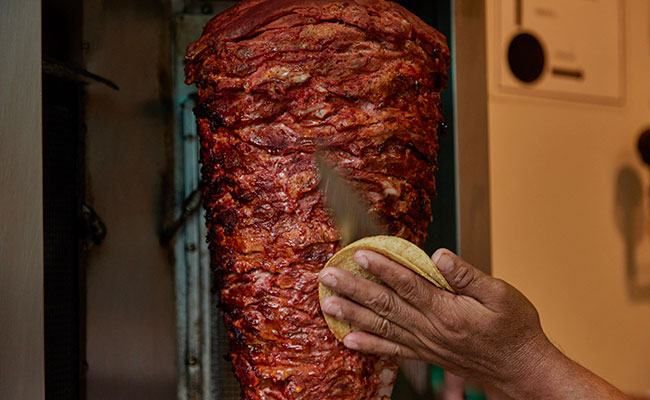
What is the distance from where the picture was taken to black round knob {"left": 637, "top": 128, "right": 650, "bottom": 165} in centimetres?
235

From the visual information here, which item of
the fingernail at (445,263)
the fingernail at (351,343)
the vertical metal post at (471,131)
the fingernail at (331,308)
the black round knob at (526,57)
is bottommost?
the fingernail at (351,343)

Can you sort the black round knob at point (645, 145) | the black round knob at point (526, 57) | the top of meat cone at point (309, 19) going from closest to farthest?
1. the top of meat cone at point (309, 19)
2. the black round knob at point (526, 57)
3. the black round knob at point (645, 145)

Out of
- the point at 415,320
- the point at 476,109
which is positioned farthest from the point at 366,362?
the point at 476,109

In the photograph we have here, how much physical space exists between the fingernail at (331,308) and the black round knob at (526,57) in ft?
4.72

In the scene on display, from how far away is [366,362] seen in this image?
102 cm

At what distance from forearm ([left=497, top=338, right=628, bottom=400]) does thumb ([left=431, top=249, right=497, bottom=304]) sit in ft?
0.58

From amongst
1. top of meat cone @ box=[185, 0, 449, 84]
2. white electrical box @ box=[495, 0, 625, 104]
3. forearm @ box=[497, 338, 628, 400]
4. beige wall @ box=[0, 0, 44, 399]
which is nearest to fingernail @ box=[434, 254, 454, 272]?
forearm @ box=[497, 338, 628, 400]

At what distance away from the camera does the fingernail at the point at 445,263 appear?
0.95 m

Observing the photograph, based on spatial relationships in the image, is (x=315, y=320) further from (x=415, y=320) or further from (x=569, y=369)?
(x=569, y=369)

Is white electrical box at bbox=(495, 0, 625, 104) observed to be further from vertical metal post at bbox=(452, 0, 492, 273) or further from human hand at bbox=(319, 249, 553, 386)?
human hand at bbox=(319, 249, 553, 386)

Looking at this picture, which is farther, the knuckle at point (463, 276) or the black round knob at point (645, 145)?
the black round knob at point (645, 145)

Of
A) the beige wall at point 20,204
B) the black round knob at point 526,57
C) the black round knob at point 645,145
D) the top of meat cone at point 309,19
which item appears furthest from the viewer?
the black round knob at point 645,145

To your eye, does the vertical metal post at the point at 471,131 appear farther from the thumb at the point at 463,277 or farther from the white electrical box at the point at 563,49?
the white electrical box at the point at 563,49

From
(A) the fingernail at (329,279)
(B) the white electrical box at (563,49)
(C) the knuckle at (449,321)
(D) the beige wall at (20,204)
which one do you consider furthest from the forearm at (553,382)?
(B) the white electrical box at (563,49)
